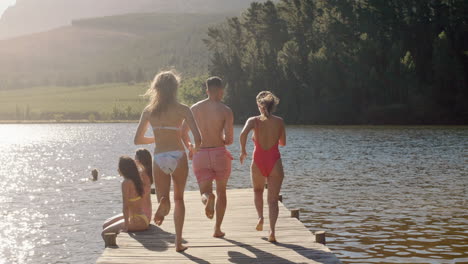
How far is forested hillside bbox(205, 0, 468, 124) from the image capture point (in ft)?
289

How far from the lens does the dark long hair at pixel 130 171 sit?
11.2 meters

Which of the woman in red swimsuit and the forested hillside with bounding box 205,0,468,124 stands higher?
the forested hillside with bounding box 205,0,468,124

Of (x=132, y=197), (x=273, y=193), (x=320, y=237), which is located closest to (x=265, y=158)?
(x=273, y=193)

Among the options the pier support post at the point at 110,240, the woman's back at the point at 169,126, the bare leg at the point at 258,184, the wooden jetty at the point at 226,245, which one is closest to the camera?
the woman's back at the point at 169,126

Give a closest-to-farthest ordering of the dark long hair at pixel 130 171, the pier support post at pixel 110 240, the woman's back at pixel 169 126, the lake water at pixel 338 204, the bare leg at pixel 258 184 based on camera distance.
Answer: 1. the woman's back at pixel 169 126
2. the pier support post at pixel 110 240
3. the bare leg at pixel 258 184
4. the dark long hair at pixel 130 171
5. the lake water at pixel 338 204

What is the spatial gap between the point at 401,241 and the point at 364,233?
1.30 m

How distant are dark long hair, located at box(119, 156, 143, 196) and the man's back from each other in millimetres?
1745

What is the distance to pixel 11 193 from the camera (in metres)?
29.8

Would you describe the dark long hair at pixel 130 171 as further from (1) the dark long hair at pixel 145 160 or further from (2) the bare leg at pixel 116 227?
(2) the bare leg at pixel 116 227

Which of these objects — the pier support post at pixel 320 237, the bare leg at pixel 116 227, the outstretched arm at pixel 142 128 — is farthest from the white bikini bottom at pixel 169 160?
the bare leg at pixel 116 227

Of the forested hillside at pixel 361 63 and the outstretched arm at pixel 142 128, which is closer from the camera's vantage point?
the outstretched arm at pixel 142 128

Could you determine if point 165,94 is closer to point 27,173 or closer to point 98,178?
point 98,178

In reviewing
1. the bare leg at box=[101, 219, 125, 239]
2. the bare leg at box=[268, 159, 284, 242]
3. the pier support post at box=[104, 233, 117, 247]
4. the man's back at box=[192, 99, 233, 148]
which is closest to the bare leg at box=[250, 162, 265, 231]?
the bare leg at box=[268, 159, 284, 242]

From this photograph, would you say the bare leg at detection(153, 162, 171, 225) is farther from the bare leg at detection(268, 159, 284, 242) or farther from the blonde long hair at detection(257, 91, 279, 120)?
the blonde long hair at detection(257, 91, 279, 120)
